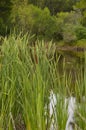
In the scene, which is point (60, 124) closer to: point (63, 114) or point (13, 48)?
point (63, 114)

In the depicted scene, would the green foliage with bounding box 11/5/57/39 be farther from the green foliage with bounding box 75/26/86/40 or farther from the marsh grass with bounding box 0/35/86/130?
the marsh grass with bounding box 0/35/86/130

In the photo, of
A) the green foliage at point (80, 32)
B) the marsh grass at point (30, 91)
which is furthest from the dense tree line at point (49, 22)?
the marsh grass at point (30, 91)

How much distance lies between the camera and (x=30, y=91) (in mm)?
2479

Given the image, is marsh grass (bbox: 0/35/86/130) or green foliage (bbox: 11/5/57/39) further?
green foliage (bbox: 11/5/57/39)

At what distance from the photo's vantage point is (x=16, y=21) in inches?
955

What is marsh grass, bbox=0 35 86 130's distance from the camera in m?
2.35

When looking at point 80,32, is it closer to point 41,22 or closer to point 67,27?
point 67,27

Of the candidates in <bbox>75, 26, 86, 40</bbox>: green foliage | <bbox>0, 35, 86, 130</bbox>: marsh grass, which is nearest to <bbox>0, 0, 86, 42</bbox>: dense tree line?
<bbox>75, 26, 86, 40</bbox>: green foliage

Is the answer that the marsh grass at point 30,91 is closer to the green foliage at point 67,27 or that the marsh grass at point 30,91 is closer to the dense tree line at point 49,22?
the dense tree line at point 49,22

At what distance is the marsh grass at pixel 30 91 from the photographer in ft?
7.71

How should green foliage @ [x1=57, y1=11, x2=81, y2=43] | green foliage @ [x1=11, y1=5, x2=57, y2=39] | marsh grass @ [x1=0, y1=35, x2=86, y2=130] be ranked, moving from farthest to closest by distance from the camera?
green foliage @ [x1=11, y1=5, x2=57, y2=39] → green foliage @ [x1=57, y1=11, x2=81, y2=43] → marsh grass @ [x1=0, y1=35, x2=86, y2=130]

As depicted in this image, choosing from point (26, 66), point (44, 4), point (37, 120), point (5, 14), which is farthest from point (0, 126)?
point (44, 4)

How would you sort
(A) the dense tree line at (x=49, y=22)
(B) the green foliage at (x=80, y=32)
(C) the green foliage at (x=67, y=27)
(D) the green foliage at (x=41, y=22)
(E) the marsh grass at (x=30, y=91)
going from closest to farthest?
1. (E) the marsh grass at (x=30, y=91)
2. (A) the dense tree line at (x=49, y=22)
3. (B) the green foliage at (x=80, y=32)
4. (C) the green foliage at (x=67, y=27)
5. (D) the green foliage at (x=41, y=22)

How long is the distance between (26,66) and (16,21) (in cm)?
2164
